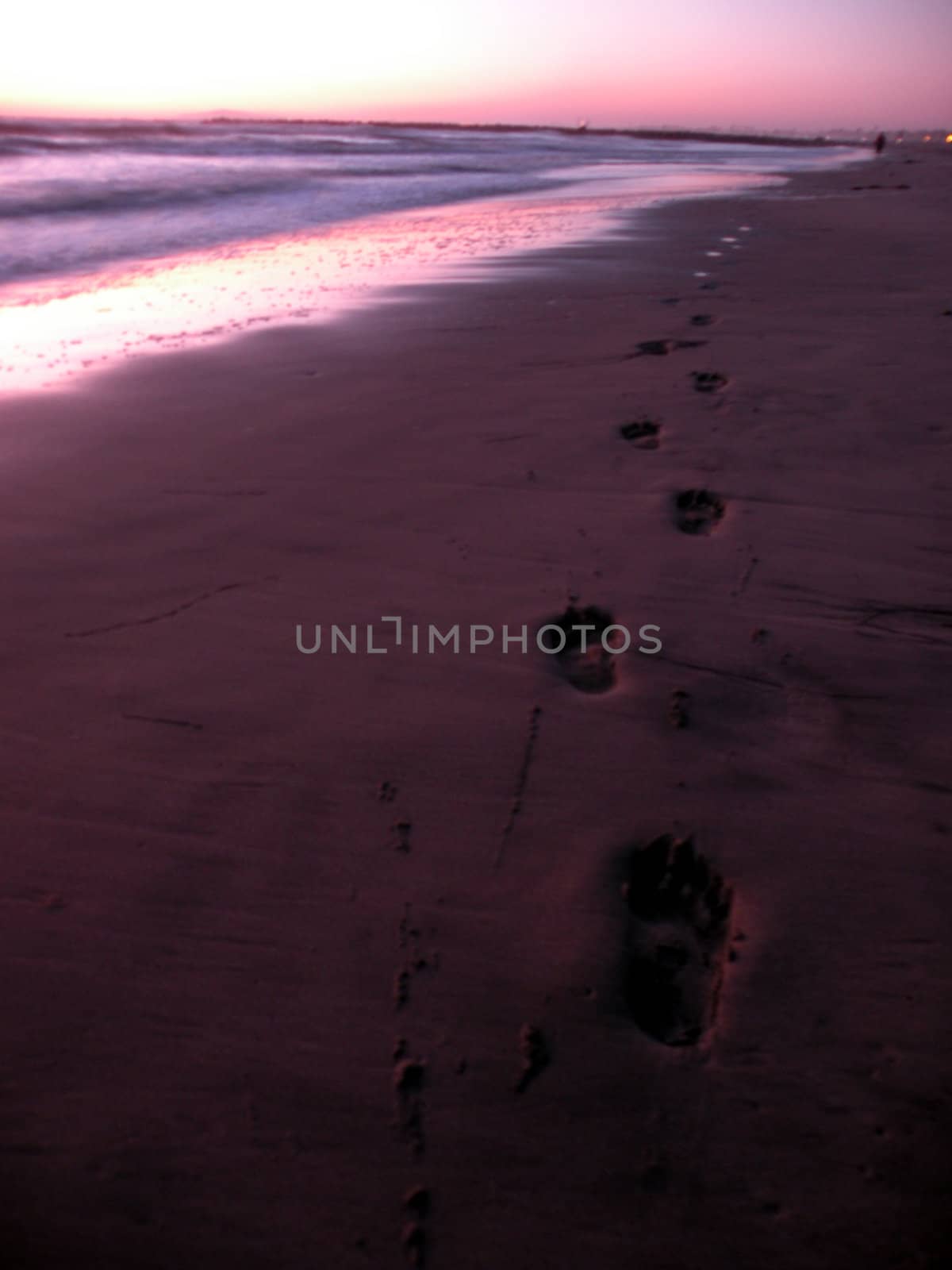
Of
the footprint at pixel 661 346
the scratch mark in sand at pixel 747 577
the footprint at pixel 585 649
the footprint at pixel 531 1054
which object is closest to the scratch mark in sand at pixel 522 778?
the footprint at pixel 585 649

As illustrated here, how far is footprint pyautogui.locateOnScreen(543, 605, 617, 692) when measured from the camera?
1761 millimetres

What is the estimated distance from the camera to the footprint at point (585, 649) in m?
1.76

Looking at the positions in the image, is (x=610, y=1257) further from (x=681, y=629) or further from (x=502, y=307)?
(x=502, y=307)

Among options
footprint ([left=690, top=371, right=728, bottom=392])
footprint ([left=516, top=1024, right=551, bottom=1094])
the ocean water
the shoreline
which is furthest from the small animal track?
the ocean water

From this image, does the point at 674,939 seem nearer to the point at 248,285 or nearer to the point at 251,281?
the point at 248,285

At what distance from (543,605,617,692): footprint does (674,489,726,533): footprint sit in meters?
0.53

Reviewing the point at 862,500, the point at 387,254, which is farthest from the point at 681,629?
the point at 387,254

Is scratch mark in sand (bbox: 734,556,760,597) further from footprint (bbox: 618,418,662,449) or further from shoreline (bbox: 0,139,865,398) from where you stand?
shoreline (bbox: 0,139,865,398)

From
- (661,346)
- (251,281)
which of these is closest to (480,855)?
(661,346)

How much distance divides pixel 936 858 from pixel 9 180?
1734 cm

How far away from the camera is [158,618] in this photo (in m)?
1.96

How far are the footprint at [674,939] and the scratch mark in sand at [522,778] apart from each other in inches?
9.1

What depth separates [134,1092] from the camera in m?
1.11

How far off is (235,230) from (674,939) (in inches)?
405
